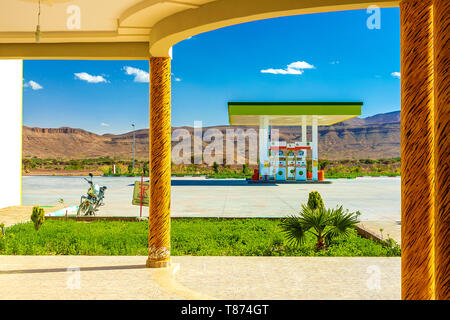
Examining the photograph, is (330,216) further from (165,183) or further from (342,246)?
(165,183)

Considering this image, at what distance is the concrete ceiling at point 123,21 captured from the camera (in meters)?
4.75

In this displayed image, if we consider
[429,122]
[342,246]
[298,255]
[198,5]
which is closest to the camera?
[429,122]

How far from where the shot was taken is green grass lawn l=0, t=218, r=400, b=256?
313 inches

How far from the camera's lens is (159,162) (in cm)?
665

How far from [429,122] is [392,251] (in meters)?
4.56

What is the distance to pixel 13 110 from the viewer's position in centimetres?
1551

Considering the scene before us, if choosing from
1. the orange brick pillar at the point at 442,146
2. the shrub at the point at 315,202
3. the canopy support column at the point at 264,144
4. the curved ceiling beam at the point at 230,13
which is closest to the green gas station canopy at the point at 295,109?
the canopy support column at the point at 264,144

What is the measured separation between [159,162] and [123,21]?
88.2 inches

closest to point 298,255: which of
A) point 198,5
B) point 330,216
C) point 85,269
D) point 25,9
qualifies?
point 330,216

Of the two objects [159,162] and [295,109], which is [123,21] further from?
[295,109]

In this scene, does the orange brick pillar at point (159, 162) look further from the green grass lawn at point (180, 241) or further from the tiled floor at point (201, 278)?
the green grass lawn at point (180, 241)

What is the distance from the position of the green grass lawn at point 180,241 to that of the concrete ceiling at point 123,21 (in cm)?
376

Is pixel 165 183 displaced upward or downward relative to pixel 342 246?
upward

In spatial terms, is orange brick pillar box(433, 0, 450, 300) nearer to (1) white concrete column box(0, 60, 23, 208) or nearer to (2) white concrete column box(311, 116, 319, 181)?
(1) white concrete column box(0, 60, 23, 208)
